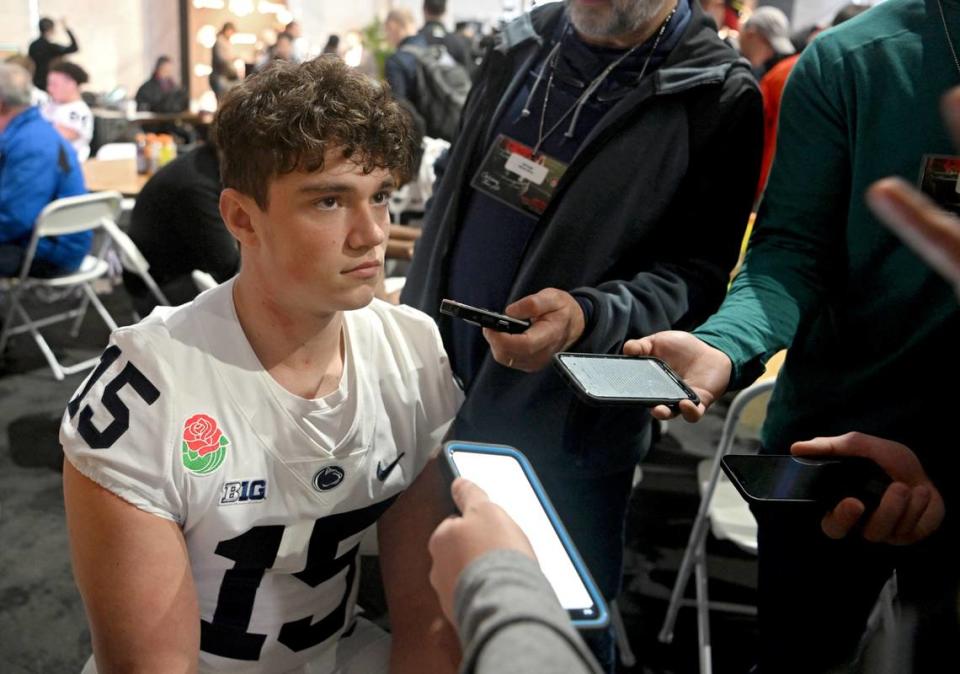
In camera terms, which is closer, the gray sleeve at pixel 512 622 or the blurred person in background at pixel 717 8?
the gray sleeve at pixel 512 622

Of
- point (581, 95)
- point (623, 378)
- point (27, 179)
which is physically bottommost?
point (27, 179)

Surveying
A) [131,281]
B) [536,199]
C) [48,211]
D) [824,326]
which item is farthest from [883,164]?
[48,211]

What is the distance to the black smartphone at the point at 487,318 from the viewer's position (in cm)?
114

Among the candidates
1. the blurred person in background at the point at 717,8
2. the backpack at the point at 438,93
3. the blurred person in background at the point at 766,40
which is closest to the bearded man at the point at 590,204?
the blurred person in background at the point at 717,8

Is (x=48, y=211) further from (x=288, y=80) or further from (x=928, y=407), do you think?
(x=928, y=407)

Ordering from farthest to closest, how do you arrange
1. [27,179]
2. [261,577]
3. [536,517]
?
[27,179] → [261,577] → [536,517]

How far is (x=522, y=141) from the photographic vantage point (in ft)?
5.47

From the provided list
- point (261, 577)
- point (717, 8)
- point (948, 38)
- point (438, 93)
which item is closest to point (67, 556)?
point (261, 577)

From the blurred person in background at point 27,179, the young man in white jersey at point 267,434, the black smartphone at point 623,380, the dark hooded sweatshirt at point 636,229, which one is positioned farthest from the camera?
the blurred person in background at point 27,179

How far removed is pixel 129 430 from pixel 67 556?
210 centimetres

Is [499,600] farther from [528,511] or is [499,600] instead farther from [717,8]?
[717,8]

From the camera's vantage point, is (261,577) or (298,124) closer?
(298,124)

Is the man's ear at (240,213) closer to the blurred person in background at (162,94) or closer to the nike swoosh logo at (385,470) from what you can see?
the nike swoosh logo at (385,470)

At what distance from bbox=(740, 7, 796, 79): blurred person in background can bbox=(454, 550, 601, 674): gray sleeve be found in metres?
4.75
